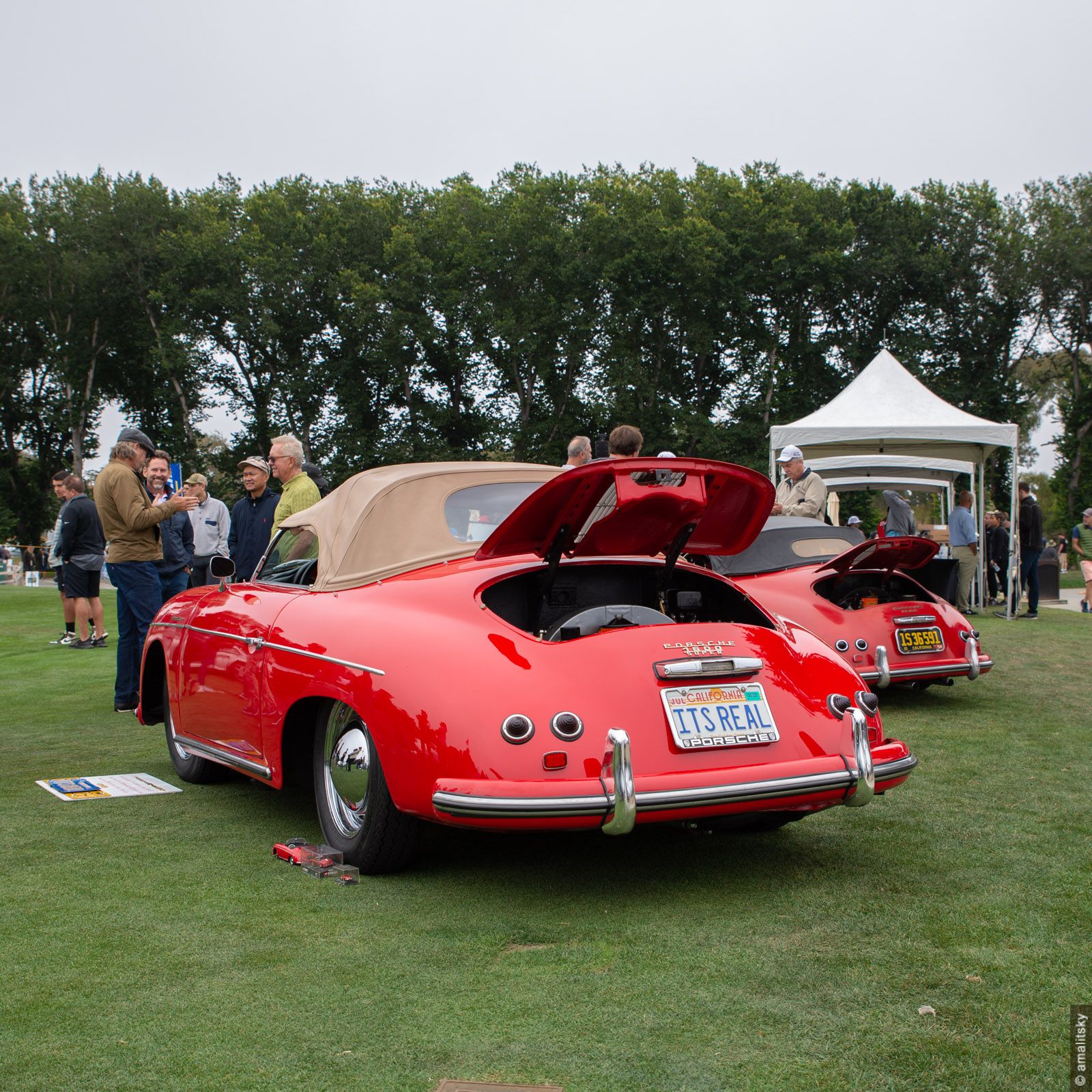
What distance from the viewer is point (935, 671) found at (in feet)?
24.0

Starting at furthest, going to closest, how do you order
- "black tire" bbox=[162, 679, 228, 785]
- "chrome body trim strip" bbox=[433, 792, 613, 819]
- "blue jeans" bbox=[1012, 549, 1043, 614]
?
1. "blue jeans" bbox=[1012, 549, 1043, 614]
2. "black tire" bbox=[162, 679, 228, 785]
3. "chrome body trim strip" bbox=[433, 792, 613, 819]

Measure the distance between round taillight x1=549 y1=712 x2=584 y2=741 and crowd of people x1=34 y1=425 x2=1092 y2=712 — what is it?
1058 mm

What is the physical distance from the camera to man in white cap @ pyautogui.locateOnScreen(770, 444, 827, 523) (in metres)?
10.1

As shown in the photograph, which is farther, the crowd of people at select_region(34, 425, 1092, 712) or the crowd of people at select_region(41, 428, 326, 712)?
the crowd of people at select_region(34, 425, 1092, 712)

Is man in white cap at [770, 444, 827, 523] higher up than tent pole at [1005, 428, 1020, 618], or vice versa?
man in white cap at [770, 444, 827, 523]

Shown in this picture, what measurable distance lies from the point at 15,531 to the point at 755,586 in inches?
1749

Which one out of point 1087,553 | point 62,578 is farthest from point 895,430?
point 62,578

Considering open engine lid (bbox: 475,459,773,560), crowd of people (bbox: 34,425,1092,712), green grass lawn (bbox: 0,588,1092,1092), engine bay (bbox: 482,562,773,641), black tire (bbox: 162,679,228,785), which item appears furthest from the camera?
crowd of people (bbox: 34,425,1092,712)

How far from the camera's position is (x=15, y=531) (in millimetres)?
45438

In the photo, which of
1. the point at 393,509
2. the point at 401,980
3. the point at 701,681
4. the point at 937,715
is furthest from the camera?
the point at 937,715

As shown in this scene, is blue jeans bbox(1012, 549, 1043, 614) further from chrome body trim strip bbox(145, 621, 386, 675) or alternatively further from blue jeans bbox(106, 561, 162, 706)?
chrome body trim strip bbox(145, 621, 386, 675)

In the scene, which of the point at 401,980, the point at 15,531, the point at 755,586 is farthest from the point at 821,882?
the point at 15,531

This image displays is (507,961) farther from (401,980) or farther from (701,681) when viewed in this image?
(701,681)

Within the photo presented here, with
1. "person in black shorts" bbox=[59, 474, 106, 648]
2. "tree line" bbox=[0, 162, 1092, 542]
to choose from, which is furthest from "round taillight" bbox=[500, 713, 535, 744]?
"tree line" bbox=[0, 162, 1092, 542]
